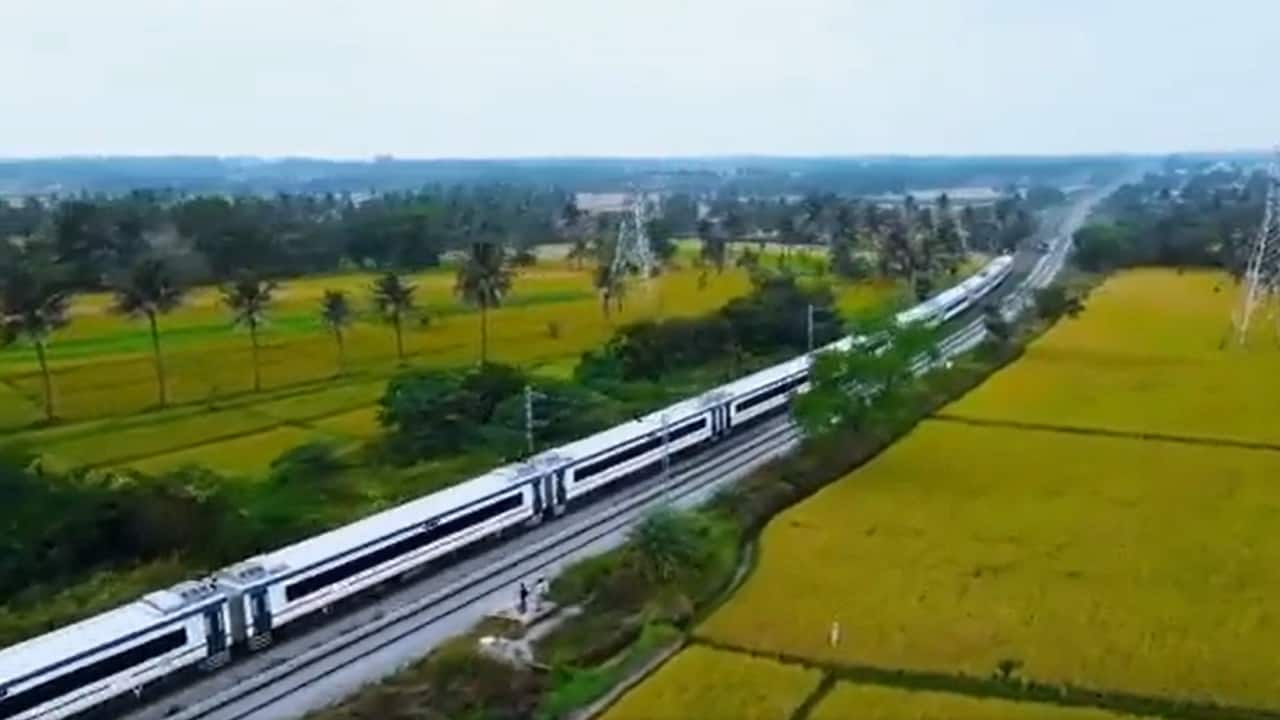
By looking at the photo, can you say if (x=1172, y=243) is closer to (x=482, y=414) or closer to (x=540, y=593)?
(x=482, y=414)

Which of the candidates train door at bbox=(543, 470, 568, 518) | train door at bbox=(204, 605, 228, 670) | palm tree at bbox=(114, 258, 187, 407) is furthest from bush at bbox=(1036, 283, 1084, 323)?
train door at bbox=(204, 605, 228, 670)

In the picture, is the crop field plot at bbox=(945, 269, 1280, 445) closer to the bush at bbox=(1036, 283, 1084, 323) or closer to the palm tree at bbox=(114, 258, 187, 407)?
the bush at bbox=(1036, 283, 1084, 323)

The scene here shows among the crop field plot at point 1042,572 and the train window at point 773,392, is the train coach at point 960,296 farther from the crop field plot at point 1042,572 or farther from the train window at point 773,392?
the crop field plot at point 1042,572

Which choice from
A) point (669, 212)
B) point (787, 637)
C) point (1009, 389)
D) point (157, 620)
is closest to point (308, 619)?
point (157, 620)

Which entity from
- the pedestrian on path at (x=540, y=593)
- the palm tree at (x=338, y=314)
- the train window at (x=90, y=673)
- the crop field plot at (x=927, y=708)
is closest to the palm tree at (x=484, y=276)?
the palm tree at (x=338, y=314)

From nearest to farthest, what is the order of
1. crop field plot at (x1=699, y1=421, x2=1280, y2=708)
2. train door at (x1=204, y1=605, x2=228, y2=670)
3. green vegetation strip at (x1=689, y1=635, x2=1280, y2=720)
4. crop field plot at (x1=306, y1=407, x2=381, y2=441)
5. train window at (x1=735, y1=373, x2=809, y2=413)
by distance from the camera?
green vegetation strip at (x1=689, y1=635, x2=1280, y2=720), crop field plot at (x1=699, y1=421, x2=1280, y2=708), train door at (x1=204, y1=605, x2=228, y2=670), crop field plot at (x1=306, y1=407, x2=381, y2=441), train window at (x1=735, y1=373, x2=809, y2=413)

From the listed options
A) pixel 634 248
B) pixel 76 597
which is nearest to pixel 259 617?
pixel 76 597
